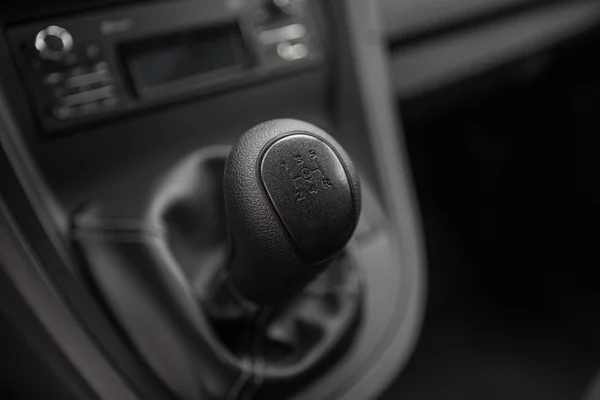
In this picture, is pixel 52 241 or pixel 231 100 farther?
pixel 231 100

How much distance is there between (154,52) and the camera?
21.7 inches

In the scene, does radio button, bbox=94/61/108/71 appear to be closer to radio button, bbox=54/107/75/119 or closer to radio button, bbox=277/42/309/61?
radio button, bbox=54/107/75/119

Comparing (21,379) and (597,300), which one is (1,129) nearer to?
(21,379)

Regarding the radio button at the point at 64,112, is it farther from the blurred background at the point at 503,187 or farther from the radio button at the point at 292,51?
the blurred background at the point at 503,187

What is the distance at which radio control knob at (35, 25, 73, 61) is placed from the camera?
19.2 inches

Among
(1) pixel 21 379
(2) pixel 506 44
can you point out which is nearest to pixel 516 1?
(2) pixel 506 44

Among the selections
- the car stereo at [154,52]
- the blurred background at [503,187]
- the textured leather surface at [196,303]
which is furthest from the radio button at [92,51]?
the blurred background at [503,187]

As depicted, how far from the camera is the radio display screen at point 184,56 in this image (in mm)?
541

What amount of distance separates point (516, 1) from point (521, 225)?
0.43m

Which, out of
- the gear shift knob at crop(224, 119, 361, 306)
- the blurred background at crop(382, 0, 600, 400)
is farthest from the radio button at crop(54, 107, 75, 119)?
the blurred background at crop(382, 0, 600, 400)

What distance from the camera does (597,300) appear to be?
3.42 feet

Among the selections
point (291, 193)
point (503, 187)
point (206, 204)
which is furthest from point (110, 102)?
point (503, 187)

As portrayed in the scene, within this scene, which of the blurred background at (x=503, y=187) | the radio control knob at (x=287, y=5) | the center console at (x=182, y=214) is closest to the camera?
the center console at (x=182, y=214)

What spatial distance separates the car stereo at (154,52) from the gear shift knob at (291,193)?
0.20 meters
